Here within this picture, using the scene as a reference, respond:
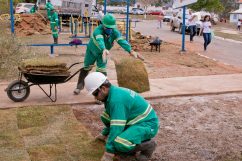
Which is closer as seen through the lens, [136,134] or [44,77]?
[136,134]

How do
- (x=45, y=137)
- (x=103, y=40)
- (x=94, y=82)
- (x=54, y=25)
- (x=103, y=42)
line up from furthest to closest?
(x=54, y=25) → (x=103, y=40) → (x=103, y=42) → (x=45, y=137) → (x=94, y=82)

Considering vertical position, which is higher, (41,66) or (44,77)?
(41,66)

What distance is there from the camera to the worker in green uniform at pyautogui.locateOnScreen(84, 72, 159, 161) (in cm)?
468

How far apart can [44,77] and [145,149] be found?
296cm

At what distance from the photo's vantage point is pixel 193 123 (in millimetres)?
7176

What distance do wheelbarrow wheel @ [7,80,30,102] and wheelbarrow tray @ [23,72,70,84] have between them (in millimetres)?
377

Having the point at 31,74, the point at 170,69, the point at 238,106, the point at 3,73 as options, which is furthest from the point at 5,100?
the point at 170,69

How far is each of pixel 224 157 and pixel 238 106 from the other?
9.21 feet

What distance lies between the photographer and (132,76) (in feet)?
24.3

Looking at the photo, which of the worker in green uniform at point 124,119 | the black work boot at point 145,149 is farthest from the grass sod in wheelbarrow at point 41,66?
the black work boot at point 145,149

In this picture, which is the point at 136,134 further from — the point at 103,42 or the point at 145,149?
the point at 103,42

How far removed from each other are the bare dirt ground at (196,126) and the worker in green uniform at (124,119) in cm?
70

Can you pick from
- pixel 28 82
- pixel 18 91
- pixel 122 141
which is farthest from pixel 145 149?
pixel 18 91

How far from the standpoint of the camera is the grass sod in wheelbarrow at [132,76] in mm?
7426
